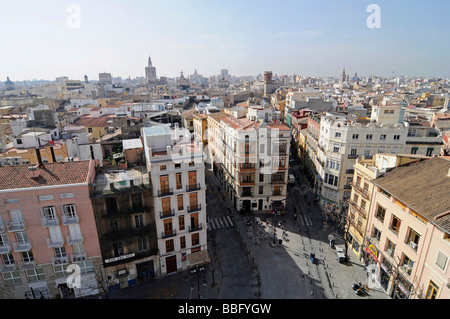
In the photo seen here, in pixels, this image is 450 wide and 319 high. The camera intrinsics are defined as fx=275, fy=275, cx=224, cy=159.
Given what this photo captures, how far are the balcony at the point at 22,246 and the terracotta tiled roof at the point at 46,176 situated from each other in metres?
6.74

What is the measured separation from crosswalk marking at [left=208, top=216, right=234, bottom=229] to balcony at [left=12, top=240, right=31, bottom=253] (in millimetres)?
27602

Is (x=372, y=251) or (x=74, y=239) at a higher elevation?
(x=74, y=239)

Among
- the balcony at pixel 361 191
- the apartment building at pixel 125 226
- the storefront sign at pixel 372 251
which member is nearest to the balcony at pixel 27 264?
the apartment building at pixel 125 226

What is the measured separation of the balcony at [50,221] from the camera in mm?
31100

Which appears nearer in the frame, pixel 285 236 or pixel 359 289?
pixel 359 289

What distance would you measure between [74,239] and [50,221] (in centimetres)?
342

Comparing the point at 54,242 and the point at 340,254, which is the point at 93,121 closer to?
the point at 54,242

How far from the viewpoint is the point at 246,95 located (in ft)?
462

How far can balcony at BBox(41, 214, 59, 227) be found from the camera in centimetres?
3110

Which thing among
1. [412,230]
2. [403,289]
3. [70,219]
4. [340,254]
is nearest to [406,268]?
[403,289]

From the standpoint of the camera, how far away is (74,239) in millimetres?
32719

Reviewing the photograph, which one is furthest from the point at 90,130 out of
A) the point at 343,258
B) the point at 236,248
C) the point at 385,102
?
the point at 385,102

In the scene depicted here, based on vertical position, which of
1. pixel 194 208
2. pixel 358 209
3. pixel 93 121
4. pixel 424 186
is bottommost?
pixel 358 209

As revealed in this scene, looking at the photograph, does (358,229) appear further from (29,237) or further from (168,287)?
(29,237)
